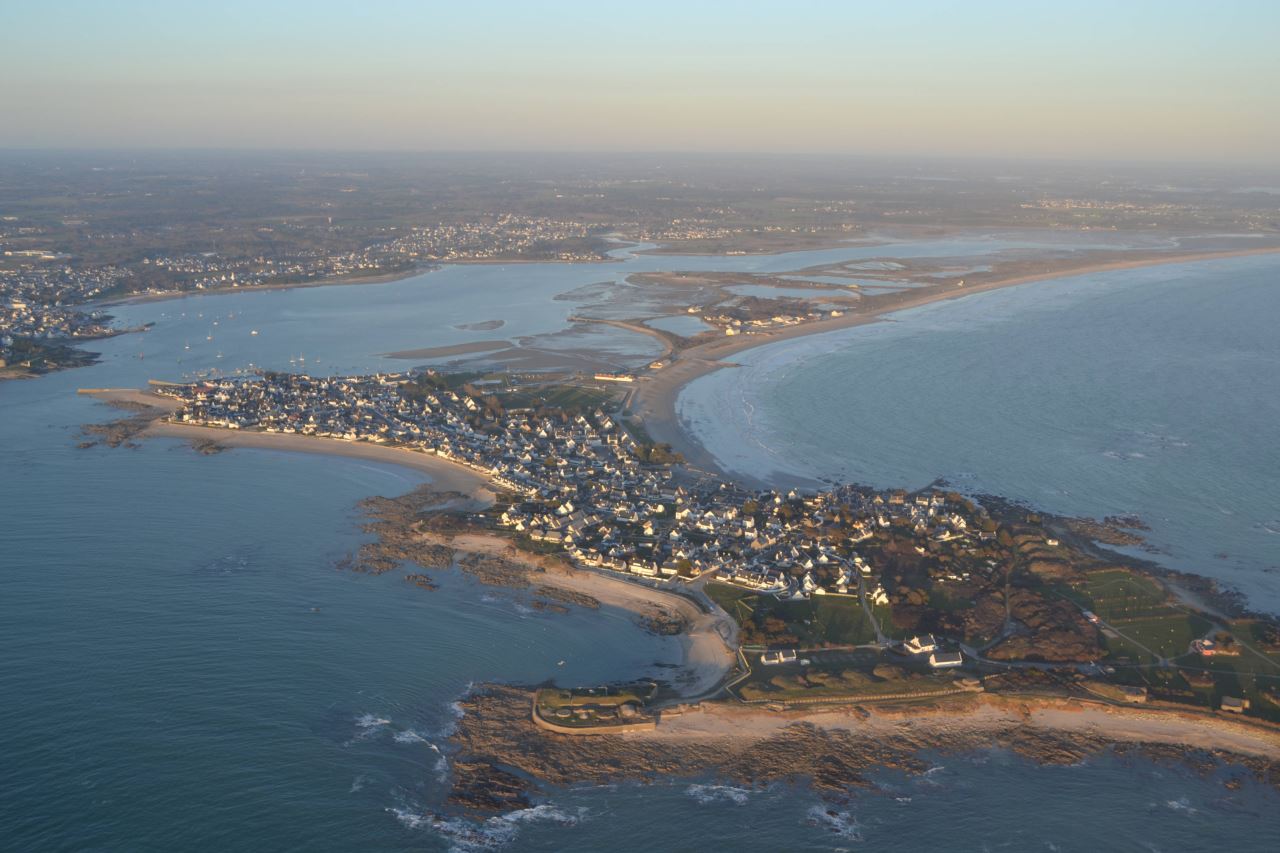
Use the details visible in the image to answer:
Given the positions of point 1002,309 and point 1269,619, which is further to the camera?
point 1002,309

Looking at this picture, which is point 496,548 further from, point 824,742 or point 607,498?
point 824,742

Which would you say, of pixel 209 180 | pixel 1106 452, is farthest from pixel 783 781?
pixel 209 180

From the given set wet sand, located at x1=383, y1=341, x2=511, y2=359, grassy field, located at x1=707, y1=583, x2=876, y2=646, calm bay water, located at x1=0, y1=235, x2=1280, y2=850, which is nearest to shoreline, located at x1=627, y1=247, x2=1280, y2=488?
grassy field, located at x1=707, y1=583, x2=876, y2=646

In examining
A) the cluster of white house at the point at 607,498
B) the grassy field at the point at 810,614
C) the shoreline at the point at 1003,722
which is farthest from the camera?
the cluster of white house at the point at 607,498

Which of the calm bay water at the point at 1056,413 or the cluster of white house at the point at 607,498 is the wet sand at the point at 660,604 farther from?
the calm bay water at the point at 1056,413

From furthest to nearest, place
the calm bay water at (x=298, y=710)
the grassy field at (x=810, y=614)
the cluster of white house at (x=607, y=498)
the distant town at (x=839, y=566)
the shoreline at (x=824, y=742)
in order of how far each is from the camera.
A: the cluster of white house at (x=607, y=498) < the grassy field at (x=810, y=614) < the distant town at (x=839, y=566) < the shoreline at (x=824, y=742) < the calm bay water at (x=298, y=710)

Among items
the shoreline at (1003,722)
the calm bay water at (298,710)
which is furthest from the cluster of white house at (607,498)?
the shoreline at (1003,722)

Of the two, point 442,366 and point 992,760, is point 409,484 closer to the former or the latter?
point 442,366
